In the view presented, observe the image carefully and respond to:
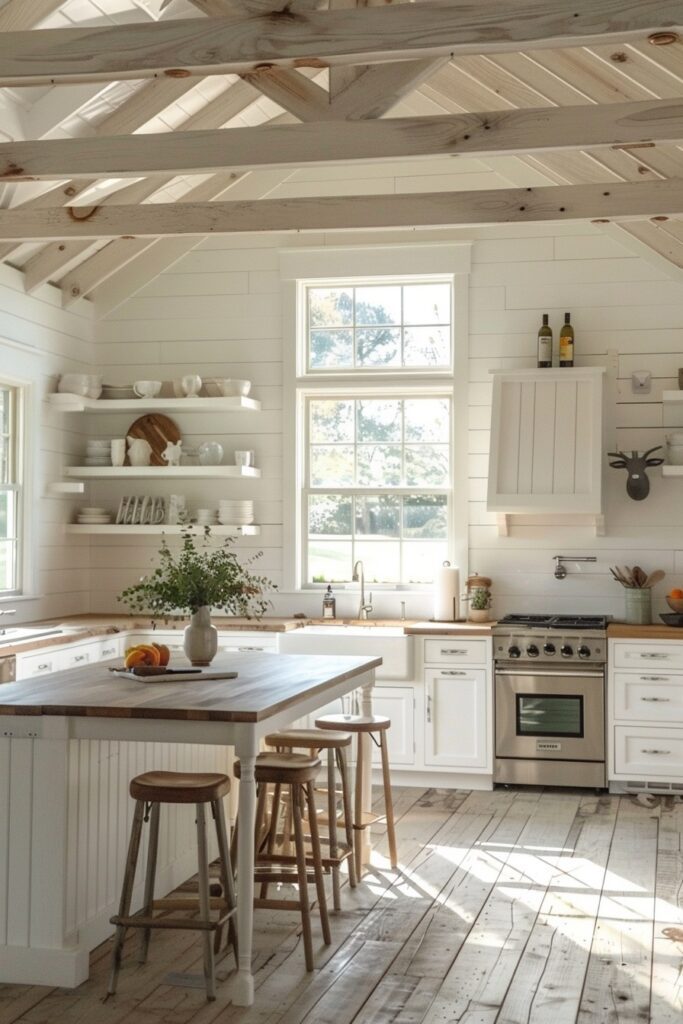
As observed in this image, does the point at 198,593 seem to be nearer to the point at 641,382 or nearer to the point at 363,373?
the point at 363,373

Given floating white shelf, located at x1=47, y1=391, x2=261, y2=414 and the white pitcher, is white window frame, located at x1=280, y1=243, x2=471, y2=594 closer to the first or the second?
floating white shelf, located at x1=47, y1=391, x2=261, y2=414

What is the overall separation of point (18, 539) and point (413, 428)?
2.60 meters

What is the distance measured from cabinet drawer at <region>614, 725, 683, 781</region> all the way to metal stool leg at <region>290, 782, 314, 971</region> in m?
3.01

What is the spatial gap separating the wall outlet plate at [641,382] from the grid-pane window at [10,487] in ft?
12.4

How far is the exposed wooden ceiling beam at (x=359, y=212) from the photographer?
16.7 feet

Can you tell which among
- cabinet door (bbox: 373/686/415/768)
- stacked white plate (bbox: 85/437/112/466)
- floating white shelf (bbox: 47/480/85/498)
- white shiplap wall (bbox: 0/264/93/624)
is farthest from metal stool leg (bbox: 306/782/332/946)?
stacked white plate (bbox: 85/437/112/466)

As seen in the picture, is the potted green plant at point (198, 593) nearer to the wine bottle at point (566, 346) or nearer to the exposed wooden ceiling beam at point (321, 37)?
the exposed wooden ceiling beam at point (321, 37)

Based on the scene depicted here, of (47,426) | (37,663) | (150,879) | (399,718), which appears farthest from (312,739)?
(47,426)

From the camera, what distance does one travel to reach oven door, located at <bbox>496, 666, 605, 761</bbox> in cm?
684

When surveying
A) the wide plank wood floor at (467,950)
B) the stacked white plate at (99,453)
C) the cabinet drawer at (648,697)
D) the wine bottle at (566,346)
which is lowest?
the wide plank wood floor at (467,950)

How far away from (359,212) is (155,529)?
3127 millimetres

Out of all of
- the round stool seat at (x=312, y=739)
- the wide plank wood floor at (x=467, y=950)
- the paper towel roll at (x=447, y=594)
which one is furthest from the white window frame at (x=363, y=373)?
the round stool seat at (x=312, y=739)

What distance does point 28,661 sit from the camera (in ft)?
20.1

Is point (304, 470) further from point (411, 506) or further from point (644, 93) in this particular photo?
point (644, 93)
